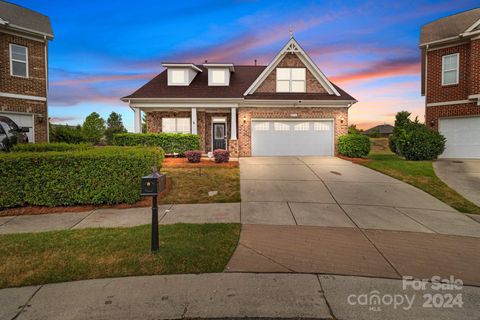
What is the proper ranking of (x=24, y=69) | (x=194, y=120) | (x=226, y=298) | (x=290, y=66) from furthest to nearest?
(x=290, y=66), (x=194, y=120), (x=24, y=69), (x=226, y=298)

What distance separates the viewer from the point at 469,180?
10719mm

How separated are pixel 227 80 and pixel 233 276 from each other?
1712 centimetres

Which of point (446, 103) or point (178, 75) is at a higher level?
point (178, 75)

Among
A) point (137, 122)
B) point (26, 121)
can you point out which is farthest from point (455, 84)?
point (26, 121)

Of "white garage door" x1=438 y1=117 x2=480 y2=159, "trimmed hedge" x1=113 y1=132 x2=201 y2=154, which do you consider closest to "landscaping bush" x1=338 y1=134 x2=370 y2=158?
"white garage door" x1=438 y1=117 x2=480 y2=159

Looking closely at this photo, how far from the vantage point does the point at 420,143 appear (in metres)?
14.4

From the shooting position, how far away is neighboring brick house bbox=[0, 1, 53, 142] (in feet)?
45.4

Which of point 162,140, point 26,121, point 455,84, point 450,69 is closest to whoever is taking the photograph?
point 26,121

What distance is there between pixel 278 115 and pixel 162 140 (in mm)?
7514

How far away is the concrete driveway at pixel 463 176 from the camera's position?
30.5 ft

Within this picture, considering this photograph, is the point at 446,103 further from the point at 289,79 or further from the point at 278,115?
the point at 278,115

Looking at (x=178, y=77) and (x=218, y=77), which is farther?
(x=218, y=77)

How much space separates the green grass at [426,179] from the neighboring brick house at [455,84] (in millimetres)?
4387

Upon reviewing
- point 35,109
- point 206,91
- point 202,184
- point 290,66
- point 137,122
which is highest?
point 290,66
